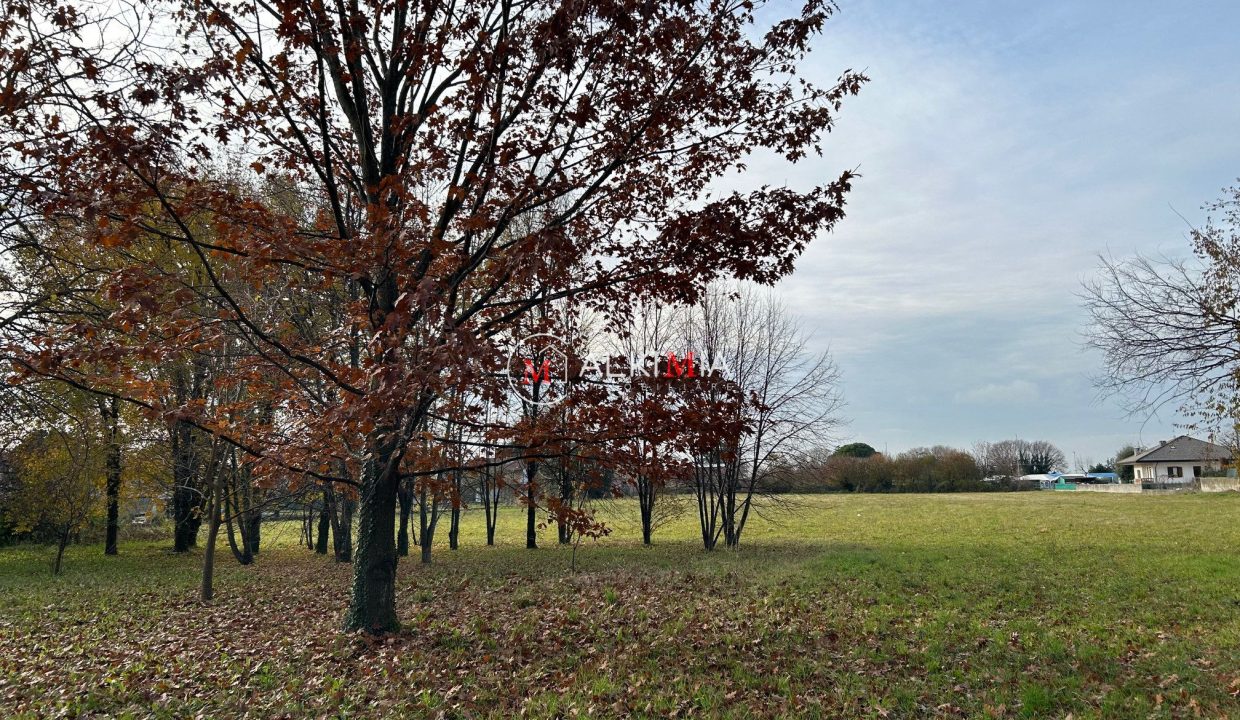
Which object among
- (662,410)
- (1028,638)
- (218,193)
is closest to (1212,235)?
(1028,638)

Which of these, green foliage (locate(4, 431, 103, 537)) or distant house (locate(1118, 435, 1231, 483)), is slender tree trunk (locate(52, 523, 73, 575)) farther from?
distant house (locate(1118, 435, 1231, 483))

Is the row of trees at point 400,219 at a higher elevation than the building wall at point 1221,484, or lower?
higher

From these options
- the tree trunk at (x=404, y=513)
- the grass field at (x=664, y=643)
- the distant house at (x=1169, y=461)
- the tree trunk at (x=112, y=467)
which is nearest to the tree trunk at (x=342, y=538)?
the tree trunk at (x=404, y=513)

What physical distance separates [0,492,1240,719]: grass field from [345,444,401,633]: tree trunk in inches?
11.1

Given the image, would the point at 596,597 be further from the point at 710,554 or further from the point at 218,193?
the point at 710,554

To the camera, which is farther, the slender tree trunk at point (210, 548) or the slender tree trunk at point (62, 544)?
the slender tree trunk at point (62, 544)

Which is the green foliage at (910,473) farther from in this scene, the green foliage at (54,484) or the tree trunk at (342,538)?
the green foliage at (54,484)

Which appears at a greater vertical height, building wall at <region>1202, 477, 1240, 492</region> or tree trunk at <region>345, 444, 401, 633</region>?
tree trunk at <region>345, 444, 401, 633</region>

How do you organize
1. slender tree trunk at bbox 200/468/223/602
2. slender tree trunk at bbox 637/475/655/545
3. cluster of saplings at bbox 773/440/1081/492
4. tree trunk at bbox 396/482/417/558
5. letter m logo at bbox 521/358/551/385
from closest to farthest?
letter m logo at bbox 521/358/551/385 < slender tree trunk at bbox 200/468/223/602 < tree trunk at bbox 396/482/417/558 < slender tree trunk at bbox 637/475/655/545 < cluster of saplings at bbox 773/440/1081/492

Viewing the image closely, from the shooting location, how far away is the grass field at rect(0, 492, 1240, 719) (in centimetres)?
561

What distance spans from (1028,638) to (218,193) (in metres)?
9.28

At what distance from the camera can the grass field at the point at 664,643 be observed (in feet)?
18.4

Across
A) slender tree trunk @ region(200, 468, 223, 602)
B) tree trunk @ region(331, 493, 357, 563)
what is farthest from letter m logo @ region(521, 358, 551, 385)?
tree trunk @ region(331, 493, 357, 563)

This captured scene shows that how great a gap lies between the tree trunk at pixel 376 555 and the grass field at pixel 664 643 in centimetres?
28
